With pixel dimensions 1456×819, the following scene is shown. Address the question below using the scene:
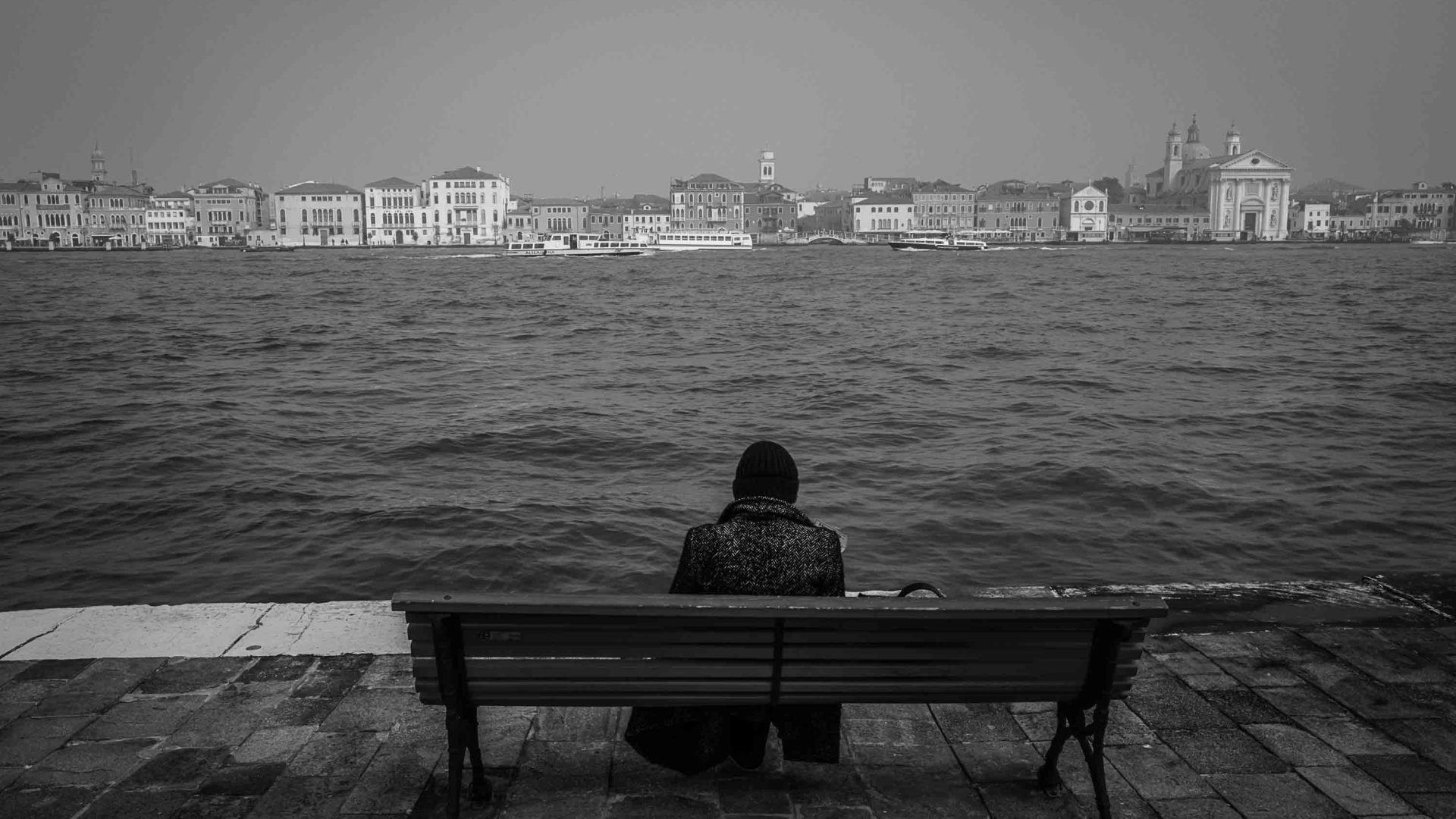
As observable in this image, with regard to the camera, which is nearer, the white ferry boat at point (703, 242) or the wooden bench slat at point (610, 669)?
the wooden bench slat at point (610, 669)

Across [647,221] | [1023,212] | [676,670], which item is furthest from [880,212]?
[676,670]

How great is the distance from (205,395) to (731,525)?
1465 centimetres

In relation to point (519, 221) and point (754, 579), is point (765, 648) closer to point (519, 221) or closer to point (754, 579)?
point (754, 579)

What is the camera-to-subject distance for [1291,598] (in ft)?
14.6

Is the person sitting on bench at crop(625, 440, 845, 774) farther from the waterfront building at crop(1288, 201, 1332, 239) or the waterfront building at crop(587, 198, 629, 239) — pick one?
the waterfront building at crop(1288, 201, 1332, 239)

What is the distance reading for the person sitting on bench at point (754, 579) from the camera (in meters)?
2.62

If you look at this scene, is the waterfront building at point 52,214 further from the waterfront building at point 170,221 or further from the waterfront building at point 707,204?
the waterfront building at point 707,204

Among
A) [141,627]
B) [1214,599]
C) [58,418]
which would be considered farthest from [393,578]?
[58,418]

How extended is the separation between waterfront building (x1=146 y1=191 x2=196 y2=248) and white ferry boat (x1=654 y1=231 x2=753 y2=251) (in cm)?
5409

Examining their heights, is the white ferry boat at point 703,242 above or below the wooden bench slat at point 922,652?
above

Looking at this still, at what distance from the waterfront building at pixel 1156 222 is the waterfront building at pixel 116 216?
9722cm

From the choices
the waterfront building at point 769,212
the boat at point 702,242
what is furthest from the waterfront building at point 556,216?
the boat at point 702,242

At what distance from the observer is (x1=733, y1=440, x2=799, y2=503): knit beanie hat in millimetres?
2666

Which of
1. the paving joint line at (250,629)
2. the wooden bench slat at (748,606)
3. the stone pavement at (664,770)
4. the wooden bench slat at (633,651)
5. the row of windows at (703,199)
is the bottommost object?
the stone pavement at (664,770)
